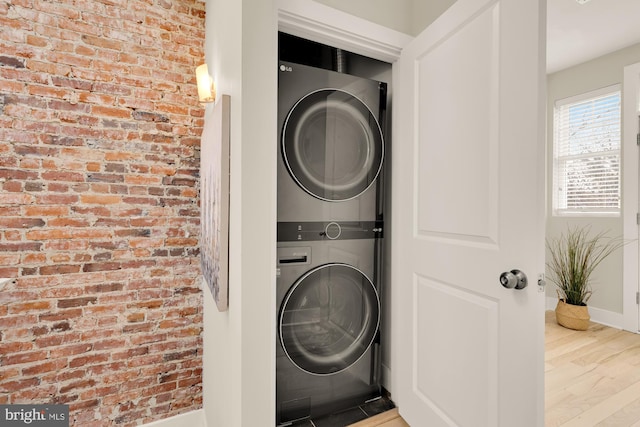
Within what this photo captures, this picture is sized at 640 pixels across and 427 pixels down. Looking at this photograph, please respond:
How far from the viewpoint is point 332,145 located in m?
1.76

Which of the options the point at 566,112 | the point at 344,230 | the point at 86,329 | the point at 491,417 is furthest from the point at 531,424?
the point at 566,112

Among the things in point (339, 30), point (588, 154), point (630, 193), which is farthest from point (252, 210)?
point (588, 154)

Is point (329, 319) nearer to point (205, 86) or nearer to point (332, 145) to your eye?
point (332, 145)

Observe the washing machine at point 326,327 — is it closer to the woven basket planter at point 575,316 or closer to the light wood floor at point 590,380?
the light wood floor at point 590,380

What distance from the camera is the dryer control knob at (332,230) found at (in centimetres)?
176

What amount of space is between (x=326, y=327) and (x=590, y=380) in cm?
203

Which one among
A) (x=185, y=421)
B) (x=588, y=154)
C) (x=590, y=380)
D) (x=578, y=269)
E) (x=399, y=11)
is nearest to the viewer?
(x=399, y=11)

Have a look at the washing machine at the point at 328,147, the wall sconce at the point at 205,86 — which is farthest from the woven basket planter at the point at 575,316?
the wall sconce at the point at 205,86

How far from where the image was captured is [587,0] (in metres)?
2.40

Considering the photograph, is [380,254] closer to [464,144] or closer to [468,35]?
[464,144]

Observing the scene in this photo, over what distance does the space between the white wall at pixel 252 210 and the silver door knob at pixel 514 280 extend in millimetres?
869

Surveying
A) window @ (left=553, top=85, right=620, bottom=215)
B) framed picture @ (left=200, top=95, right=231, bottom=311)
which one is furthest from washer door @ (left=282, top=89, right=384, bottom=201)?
window @ (left=553, top=85, right=620, bottom=215)

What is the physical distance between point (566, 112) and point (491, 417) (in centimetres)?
379

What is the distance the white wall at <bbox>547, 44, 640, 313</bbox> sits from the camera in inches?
125
